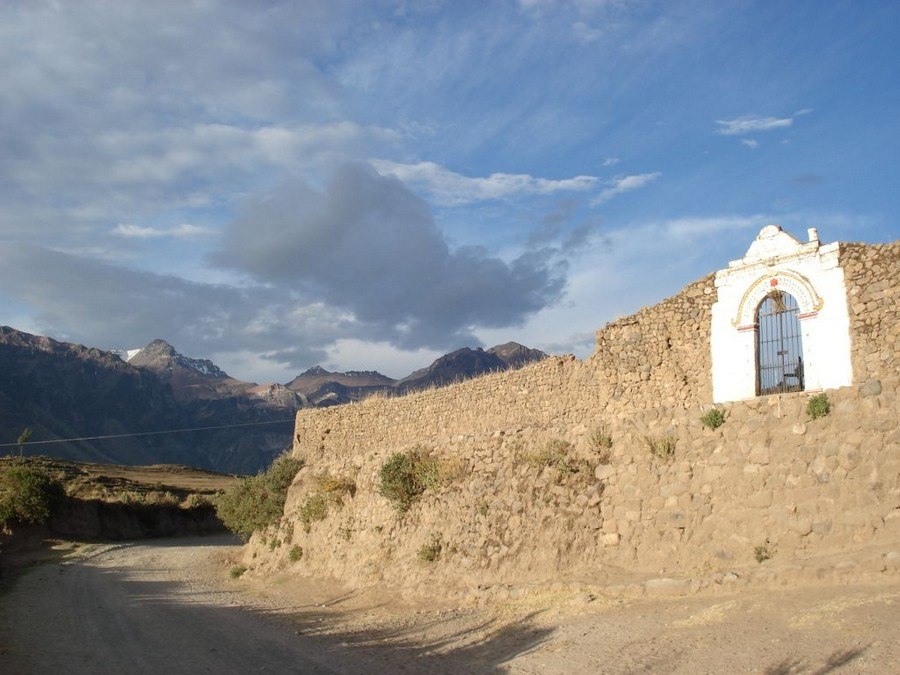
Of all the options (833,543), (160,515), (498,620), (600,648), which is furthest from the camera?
(160,515)

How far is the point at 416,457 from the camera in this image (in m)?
16.7

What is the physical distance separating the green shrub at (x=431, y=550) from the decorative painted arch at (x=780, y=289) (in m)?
8.37

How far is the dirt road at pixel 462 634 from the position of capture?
788 centimetres

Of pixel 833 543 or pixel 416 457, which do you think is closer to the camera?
pixel 833 543

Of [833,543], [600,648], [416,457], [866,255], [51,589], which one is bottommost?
[51,589]

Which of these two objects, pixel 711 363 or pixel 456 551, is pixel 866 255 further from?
pixel 456 551

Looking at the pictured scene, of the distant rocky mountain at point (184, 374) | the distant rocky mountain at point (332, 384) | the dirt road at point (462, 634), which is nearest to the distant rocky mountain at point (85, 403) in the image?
the distant rocky mountain at point (184, 374)

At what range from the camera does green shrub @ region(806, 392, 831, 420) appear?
35.7 feet

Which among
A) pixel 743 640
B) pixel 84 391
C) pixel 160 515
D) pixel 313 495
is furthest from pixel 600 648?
pixel 84 391

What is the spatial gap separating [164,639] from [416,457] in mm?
6454

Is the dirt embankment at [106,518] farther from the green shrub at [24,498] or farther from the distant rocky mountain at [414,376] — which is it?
the distant rocky mountain at [414,376]

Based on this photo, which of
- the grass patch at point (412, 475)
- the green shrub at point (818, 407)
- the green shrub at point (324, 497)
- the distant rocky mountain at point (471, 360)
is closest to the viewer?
the green shrub at point (818, 407)

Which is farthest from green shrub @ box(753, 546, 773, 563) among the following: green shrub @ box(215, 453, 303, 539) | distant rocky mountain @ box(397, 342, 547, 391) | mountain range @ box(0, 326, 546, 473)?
mountain range @ box(0, 326, 546, 473)

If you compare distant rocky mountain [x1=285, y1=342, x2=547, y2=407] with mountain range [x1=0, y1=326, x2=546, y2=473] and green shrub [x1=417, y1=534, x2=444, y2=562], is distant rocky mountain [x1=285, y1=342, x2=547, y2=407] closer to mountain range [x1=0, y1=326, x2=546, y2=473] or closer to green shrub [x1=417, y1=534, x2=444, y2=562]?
mountain range [x1=0, y1=326, x2=546, y2=473]
